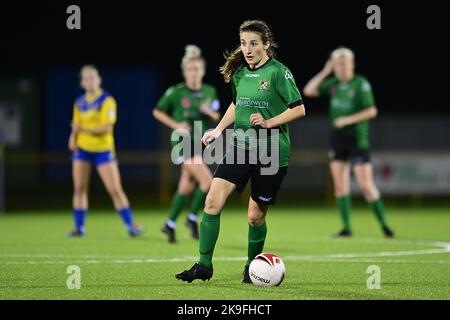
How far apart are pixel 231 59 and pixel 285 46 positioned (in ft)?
85.7

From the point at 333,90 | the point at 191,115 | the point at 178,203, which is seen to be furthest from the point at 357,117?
the point at 178,203

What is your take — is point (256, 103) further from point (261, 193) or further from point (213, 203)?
point (213, 203)

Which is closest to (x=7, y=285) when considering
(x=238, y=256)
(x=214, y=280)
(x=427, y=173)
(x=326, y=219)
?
(x=214, y=280)

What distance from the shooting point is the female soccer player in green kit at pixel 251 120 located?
801 centimetres

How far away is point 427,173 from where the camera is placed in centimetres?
2189

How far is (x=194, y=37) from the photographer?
112 feet

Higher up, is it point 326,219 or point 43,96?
point 43,96

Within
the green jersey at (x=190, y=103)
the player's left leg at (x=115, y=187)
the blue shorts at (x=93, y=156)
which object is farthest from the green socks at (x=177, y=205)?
the blue shorts at (x=93, y=156)

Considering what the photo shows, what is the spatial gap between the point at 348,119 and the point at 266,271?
18.5ft

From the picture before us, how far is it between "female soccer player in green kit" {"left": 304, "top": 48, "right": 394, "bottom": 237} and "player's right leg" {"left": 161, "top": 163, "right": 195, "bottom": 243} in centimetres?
212

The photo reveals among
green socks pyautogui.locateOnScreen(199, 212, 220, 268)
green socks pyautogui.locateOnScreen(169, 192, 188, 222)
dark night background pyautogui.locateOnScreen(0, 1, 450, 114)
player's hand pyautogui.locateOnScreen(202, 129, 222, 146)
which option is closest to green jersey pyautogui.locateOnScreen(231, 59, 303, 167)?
player's hand pyautogui.locateOnScreen(202, 129, 222, 146)

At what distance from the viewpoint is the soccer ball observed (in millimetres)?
7934

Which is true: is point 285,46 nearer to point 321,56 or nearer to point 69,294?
point 321,56

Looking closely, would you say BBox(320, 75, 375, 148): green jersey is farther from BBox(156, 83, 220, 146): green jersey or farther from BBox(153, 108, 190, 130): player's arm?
BBox(153, 108, 190, 130): player's arm
